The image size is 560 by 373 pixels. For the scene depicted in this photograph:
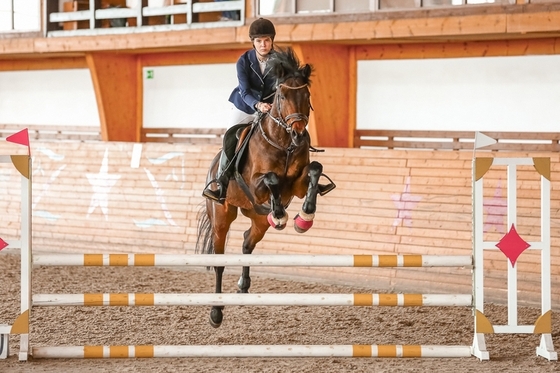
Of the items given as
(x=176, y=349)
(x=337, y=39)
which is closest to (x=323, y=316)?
(x=176, y=349)

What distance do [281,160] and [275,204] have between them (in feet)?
1.11

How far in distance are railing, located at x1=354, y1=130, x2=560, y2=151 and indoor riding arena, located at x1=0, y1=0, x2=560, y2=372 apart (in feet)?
0.07

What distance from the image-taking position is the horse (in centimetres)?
521

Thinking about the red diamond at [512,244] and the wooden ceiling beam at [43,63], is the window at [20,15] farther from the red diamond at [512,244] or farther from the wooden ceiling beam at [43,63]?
the red diamond at [512,244]

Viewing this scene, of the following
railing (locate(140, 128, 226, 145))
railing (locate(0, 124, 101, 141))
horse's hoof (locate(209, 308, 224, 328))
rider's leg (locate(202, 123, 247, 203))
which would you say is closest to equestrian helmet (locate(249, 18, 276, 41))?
rider's leg (locate(202, 123, 247, 203))

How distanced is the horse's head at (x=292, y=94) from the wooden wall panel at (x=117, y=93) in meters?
6.89

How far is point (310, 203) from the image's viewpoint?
206 inches

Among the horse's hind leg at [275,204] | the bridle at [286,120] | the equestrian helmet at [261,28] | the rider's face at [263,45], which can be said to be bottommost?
the horse's hind leg at [275,204]

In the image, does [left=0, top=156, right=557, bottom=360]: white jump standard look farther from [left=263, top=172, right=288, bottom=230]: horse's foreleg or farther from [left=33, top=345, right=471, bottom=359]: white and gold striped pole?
[left=263, top=172, right=288, bottom=230]: horse's foreleg

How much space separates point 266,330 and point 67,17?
22.1 feet

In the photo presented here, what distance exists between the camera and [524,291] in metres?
7.87

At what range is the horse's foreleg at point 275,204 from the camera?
5281 millimetres

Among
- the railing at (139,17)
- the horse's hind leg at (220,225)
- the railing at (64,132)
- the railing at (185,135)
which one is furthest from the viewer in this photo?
the railing at (64,132)

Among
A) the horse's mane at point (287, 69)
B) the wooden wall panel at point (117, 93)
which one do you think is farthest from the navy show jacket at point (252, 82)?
the wooden wall panel at point (117, 93)
